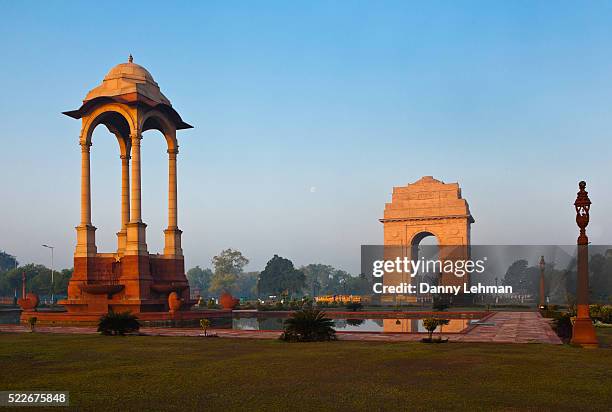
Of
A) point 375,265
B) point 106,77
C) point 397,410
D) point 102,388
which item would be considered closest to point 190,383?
point 102,388

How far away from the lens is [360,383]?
35.5ft

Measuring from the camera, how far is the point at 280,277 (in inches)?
4520

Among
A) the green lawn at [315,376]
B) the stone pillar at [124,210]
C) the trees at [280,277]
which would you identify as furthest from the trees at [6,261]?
the green lawn at [315,376]

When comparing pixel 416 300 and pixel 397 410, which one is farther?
pixel 416 300

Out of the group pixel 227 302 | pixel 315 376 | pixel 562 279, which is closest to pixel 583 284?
pixel 315 376

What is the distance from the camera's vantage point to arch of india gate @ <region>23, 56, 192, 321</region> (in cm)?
3303

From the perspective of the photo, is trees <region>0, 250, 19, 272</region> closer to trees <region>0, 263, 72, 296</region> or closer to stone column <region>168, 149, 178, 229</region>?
trees <region>0, 263, 72, 296</region>

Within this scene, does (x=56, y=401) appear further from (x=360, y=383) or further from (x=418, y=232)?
(x=418, y=232)

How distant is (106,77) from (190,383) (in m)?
30.1

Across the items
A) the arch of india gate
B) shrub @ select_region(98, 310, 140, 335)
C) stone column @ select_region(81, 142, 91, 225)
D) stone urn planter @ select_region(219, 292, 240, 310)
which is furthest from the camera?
stone urn planter @ select_region(219, 292, 240, 310)

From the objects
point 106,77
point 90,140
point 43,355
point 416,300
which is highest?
point 106,77

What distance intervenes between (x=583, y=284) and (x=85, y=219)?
88.9 feet

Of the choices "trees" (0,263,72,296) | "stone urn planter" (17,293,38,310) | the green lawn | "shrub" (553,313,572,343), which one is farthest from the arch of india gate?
"trees" (0,263,72,296)

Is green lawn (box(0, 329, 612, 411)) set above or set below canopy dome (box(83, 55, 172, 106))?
below
